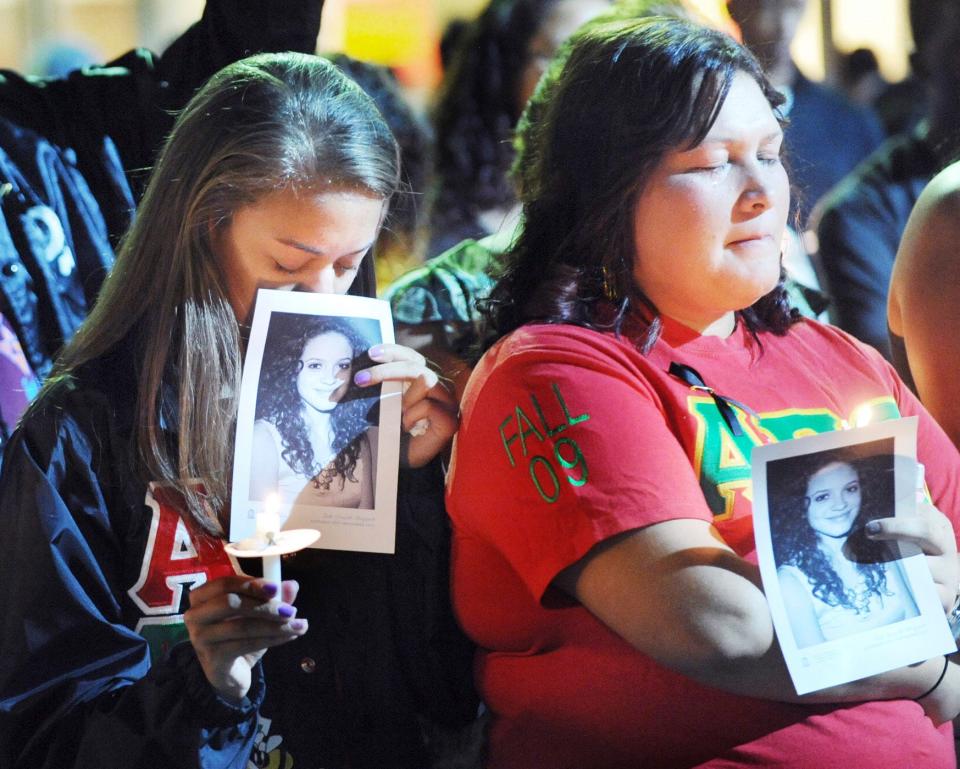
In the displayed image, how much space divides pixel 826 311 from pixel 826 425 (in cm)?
48

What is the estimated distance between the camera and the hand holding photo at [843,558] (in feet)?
4.60

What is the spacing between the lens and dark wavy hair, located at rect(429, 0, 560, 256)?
70.4 inches

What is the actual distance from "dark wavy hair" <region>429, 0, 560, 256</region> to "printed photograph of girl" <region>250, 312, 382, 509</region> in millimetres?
320

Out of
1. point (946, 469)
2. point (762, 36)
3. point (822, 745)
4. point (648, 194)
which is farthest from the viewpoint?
point (762, 36)

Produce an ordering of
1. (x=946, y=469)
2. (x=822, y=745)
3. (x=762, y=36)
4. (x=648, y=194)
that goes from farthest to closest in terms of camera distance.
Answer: (x=762, y=36)
(x=946, y=469)
(x=648, y=194)
(x=822, y=745)

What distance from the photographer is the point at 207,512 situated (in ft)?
4.84

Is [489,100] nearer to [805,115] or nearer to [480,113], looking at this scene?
[480,113]

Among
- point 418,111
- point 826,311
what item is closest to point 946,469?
point 826,311

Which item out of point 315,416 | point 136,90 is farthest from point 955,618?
point 136,90

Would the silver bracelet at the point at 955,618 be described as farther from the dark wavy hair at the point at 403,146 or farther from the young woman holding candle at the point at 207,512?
the dark wavy hair at the point at 403,146

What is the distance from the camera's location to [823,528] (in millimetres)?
1457

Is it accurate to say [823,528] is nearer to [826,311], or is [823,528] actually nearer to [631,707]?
[631,707]

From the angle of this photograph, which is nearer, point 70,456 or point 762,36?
point 70,456

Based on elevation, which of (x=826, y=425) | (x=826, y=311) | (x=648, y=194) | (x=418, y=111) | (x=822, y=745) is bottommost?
(x=822, y=745)
